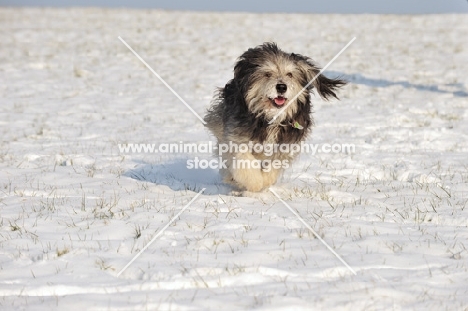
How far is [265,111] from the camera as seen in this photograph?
18.2 ft

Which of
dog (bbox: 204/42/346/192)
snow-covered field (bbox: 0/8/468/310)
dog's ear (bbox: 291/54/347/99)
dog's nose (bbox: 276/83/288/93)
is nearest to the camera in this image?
snow-covered field (bbox: 0/8/468/310)

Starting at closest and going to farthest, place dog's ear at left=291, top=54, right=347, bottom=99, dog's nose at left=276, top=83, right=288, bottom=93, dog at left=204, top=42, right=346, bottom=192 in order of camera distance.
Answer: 1. dog's nose at left=276, top=83, right=288, bottom=93
2. dog at left=204, top=42, right=346, bottom=192
3. dog's ear at left=291, top=54, right=347, bottom=99

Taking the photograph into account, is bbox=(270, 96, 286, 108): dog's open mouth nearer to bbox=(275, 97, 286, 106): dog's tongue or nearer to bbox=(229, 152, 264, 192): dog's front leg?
bbox=(275, 97, 286, 106): dog's tongue

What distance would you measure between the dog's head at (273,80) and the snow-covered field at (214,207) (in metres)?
0.90

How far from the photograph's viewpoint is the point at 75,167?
698cm

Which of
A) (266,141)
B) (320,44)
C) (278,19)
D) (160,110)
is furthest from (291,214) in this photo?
(278,19)

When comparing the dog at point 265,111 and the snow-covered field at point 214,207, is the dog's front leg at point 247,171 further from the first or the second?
the snow-covered field at point 214,207

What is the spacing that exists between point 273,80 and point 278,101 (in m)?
0.21

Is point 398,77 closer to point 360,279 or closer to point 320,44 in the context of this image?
point 320,44

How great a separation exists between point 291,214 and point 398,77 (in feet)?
37.6

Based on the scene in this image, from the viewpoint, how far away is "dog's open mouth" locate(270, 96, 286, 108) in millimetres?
5445

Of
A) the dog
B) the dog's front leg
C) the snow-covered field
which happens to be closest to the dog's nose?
the dog

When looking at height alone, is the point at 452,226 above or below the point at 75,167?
above

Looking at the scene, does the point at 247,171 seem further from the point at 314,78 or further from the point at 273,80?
the point at 314,78
